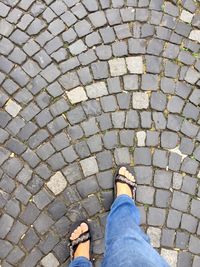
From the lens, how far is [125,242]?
144 inches

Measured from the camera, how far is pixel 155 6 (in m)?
4.84

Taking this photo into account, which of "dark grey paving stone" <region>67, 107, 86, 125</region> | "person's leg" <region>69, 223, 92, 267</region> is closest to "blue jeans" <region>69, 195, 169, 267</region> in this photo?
"person's leg" <region>69, 223, 92, 267</region>

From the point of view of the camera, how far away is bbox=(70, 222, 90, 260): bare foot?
4227 millimetres

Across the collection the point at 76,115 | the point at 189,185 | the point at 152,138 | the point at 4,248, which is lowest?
the point at 4,248

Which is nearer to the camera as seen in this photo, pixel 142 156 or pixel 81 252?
pixel 81 252

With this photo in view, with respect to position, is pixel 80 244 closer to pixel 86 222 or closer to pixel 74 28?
pixel 86 222

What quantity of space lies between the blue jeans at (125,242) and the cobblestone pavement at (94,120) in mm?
208

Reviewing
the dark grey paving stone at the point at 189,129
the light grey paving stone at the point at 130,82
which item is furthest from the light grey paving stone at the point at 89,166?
the dark grey paving stone at the point at 189,129

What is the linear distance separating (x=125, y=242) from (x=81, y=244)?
2.30ft

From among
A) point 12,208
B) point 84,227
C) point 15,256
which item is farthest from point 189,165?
point 15,256

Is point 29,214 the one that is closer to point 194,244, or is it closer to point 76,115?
point 76,115

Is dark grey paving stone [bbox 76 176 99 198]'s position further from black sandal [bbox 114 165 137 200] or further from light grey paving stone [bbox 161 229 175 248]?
light grey paving stone [bbox 161 229 175 248]

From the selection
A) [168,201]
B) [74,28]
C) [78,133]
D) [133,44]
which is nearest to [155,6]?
[133,44]

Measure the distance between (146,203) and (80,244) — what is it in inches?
27.4
